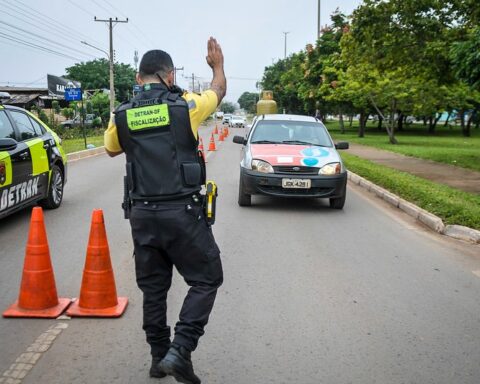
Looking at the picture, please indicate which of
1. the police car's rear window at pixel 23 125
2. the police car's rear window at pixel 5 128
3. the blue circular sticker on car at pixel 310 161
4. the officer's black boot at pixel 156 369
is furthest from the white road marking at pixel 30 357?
the blue circular sticker on car at pixel 310 161

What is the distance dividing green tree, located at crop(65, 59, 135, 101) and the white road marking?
6887 cm

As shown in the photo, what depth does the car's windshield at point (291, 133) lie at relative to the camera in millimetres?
10477

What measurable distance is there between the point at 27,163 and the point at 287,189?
4061mm

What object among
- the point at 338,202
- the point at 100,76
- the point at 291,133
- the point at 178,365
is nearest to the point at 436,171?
the point at 291,133

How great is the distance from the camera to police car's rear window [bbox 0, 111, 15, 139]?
25.3 ft

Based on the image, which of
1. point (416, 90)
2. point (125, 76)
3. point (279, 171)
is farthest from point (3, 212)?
point (125, 76)

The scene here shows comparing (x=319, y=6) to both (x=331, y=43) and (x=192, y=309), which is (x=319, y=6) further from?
(x=192, y=309)

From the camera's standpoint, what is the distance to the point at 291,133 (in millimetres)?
10656

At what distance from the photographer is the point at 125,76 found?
236 feet

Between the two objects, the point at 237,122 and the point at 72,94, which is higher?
the point at 72,94

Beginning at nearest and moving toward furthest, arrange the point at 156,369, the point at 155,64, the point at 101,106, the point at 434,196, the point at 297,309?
1. the point at 155,64
2. the point at 156,369
3. the point at 297,309
4. the point at 434,196
5. the point at 101,106

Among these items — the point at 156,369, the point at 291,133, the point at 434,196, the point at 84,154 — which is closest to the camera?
the point at 156,369

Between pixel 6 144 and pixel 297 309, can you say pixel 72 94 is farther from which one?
pixel 297 309

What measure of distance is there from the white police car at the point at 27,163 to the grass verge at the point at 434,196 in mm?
6046
